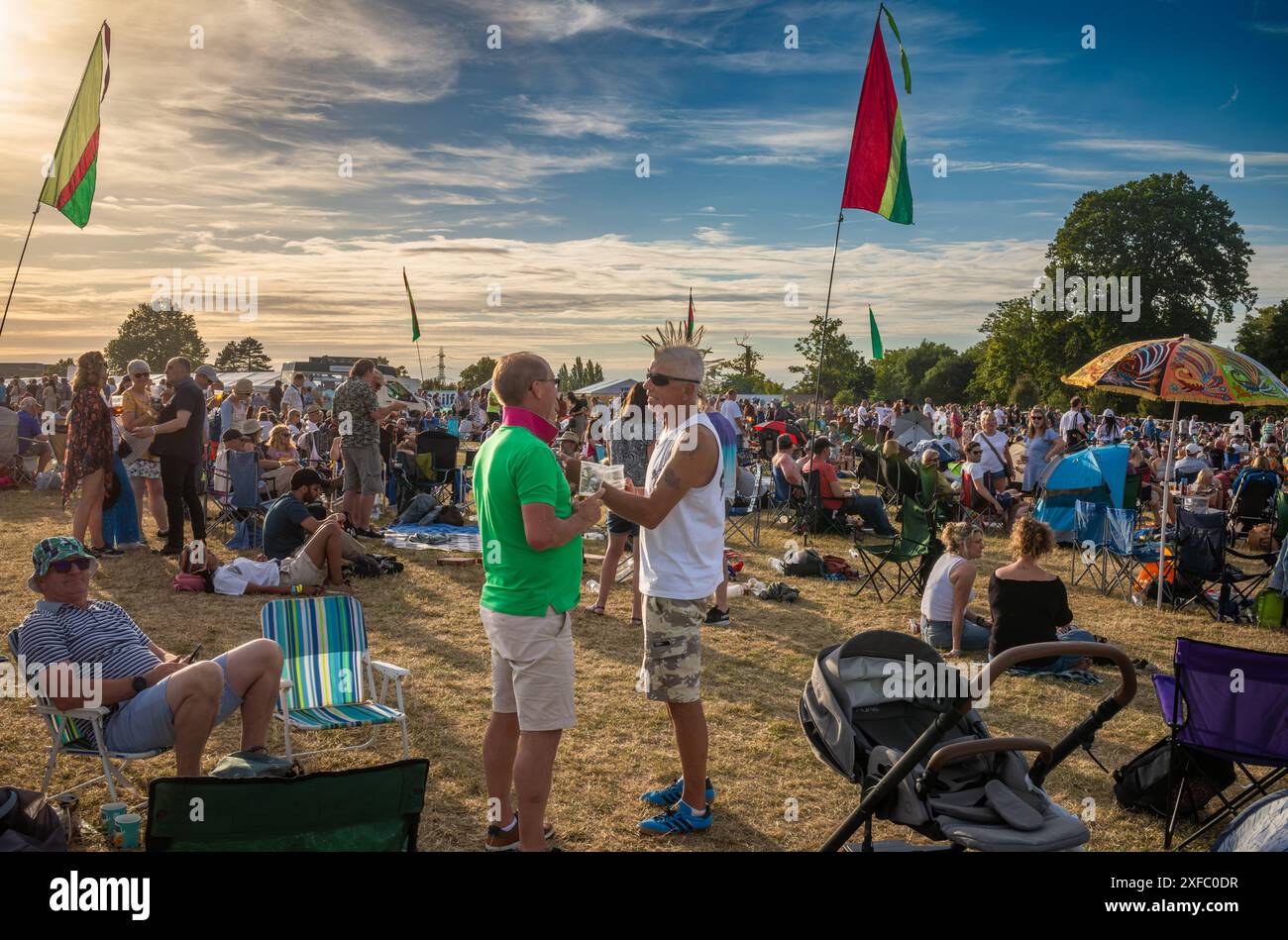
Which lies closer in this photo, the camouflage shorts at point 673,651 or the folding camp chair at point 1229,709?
the camouflage shorts at point 673,651

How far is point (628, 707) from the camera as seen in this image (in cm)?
590

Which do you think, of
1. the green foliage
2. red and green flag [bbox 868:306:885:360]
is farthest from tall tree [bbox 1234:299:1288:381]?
the green foliage

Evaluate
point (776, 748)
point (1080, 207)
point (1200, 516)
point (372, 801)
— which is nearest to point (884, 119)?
point (1200, 516)

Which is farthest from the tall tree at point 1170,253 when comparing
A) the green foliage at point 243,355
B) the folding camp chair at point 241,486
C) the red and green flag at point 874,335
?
the green foliage at point 243,355

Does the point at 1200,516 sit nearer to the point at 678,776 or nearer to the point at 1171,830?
the point at 1171,830

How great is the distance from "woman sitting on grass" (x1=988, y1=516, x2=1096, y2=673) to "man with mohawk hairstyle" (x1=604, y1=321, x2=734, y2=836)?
3222 mm

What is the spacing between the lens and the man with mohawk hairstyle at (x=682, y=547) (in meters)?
3.81

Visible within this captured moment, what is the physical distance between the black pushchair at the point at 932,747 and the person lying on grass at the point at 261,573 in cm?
616

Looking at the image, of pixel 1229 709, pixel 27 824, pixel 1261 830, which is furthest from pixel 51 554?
pixel 1229 709

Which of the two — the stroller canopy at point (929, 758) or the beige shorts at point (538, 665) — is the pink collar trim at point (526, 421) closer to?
the beige shorts at point (538, 665)

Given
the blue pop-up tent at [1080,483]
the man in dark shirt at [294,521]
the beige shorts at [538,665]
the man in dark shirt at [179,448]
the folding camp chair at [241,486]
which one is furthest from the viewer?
the blue pop-up tent at [1080,483]

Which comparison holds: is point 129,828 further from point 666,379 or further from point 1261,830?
point 1261,830

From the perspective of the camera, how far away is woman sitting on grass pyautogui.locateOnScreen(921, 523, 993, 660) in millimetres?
7027

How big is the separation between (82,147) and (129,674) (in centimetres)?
864
